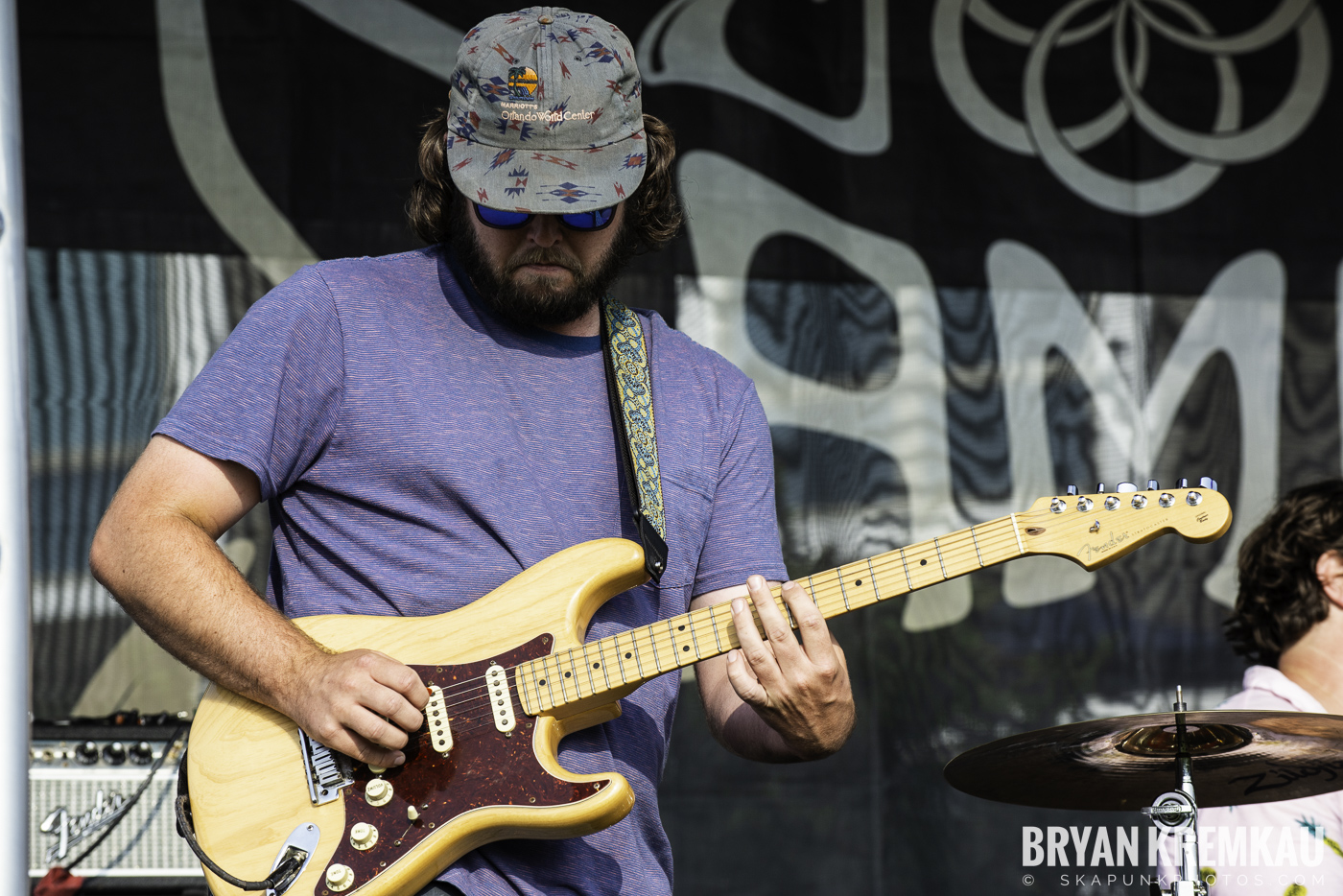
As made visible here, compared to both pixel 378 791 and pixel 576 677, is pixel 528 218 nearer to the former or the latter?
pixel 576 677

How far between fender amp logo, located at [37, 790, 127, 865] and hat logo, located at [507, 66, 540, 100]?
1983 millimetres

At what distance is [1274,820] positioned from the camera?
2.65 metres

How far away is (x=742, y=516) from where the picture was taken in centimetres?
217

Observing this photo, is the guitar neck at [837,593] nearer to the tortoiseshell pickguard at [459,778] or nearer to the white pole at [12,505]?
the tortoiseshell pickguard at [459,778]

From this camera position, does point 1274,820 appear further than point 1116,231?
No

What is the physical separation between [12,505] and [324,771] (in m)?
0.73

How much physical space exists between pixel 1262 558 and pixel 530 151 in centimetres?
211

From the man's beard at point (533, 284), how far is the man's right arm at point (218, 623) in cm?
52

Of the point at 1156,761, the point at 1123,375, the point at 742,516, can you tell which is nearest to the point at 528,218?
the point at 742,516

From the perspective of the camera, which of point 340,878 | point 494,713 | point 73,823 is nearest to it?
point 340,878

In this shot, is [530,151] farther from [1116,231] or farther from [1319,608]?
[1116,231]

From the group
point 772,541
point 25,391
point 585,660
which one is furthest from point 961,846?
point 25,391

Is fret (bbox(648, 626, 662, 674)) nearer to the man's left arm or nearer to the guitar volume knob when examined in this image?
the man's left arm

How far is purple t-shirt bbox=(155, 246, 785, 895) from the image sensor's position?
6.10 ft
